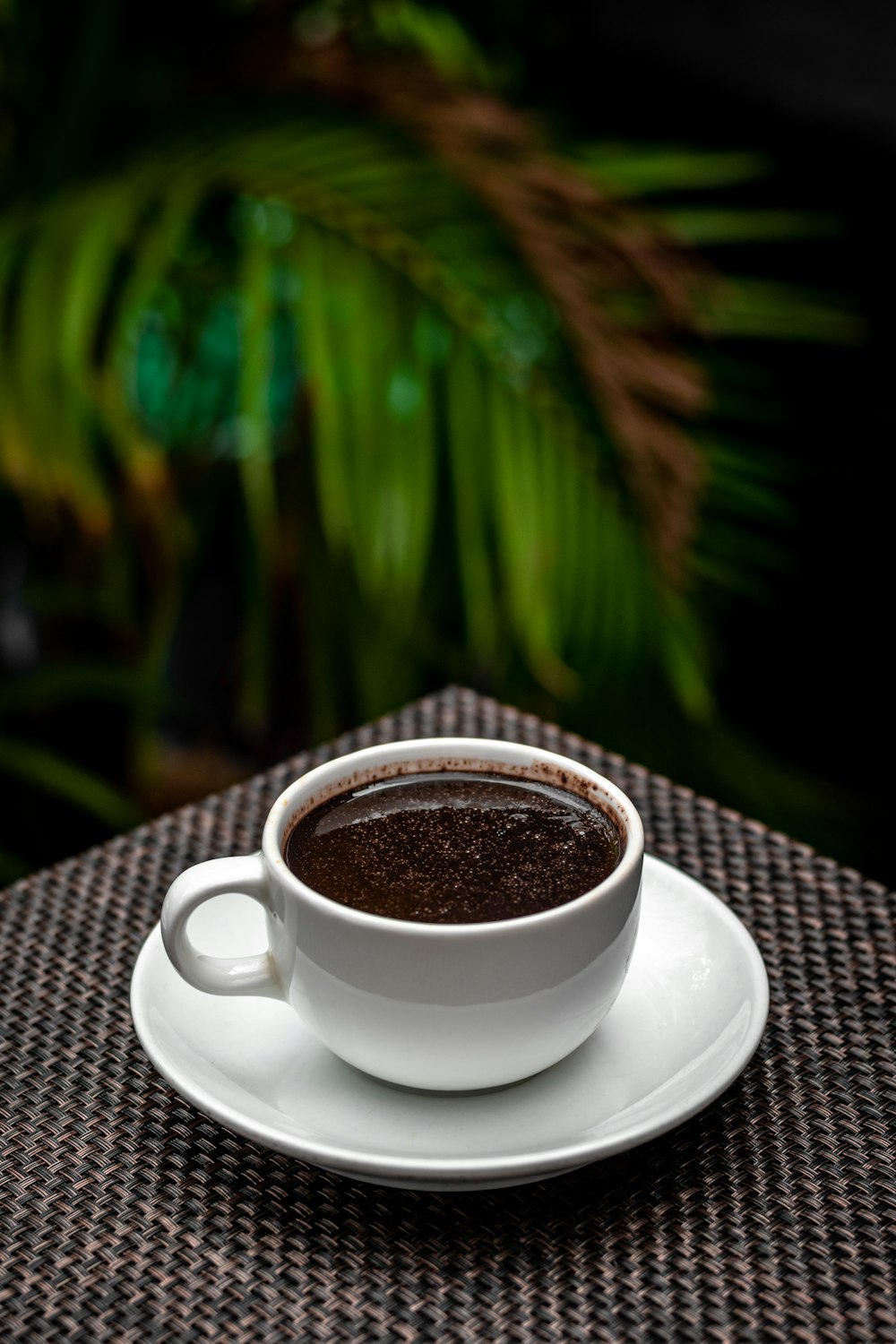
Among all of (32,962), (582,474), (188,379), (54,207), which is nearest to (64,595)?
(188,379)

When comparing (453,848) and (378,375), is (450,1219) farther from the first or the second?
(378,375)

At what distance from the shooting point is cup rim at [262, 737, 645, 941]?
501 millimetres

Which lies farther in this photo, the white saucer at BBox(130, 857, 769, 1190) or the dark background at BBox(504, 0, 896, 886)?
the dark background at BBox(504, 0, 896, 886)

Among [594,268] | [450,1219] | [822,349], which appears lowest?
[822,349]

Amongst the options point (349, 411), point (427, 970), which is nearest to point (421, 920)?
point (427, 970)

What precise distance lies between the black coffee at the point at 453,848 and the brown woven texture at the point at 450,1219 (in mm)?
108

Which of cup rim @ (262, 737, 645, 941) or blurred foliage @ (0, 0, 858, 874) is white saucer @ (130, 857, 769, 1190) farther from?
blurred foliage @ (0, 0, 858, 874)

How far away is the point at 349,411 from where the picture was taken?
1141mm

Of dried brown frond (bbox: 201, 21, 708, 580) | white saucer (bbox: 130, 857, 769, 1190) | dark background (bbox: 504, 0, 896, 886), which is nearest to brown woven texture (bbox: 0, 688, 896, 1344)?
white saucer (bbox: 130, 857, 769, 1190)

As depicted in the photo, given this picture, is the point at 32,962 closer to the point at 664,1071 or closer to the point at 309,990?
the point at 309,990

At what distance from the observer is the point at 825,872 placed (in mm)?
730

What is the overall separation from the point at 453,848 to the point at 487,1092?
97 mm

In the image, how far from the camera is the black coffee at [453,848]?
1.76 ft

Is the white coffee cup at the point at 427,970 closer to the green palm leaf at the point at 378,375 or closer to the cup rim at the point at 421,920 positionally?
the cup rim at the point at 421,920
